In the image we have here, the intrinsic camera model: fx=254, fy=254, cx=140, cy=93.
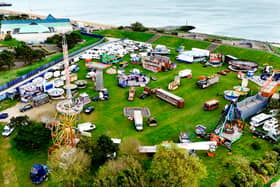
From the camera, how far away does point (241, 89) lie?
37312 millimetres

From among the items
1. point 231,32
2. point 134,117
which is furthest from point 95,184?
point 231,32

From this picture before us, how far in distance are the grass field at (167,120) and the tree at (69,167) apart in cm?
212

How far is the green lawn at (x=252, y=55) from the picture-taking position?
50.4 m

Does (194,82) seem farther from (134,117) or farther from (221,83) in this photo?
(134,117)

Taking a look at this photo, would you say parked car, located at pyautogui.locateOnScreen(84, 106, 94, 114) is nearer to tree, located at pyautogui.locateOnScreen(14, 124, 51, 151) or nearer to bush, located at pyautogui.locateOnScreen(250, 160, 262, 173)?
tree, located at pyautogui.locateOnScreen(14, 124, 51, 151)

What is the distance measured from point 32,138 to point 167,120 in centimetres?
1510

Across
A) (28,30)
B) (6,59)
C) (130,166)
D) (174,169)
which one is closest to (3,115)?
(6,59)

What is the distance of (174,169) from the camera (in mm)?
18906

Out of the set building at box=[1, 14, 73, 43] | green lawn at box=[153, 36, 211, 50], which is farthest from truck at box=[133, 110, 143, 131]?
building at box=[1, 14, 73, 43]

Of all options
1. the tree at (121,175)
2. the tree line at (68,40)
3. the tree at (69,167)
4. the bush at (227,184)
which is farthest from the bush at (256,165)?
the tree line at (68,40)

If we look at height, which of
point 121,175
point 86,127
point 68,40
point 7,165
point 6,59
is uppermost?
point 68,40

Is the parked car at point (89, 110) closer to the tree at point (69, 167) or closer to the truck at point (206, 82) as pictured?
the tree at point (69, 167)

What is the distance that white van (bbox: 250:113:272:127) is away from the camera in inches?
1158

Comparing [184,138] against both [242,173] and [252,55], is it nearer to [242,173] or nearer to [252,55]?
[242,173]
